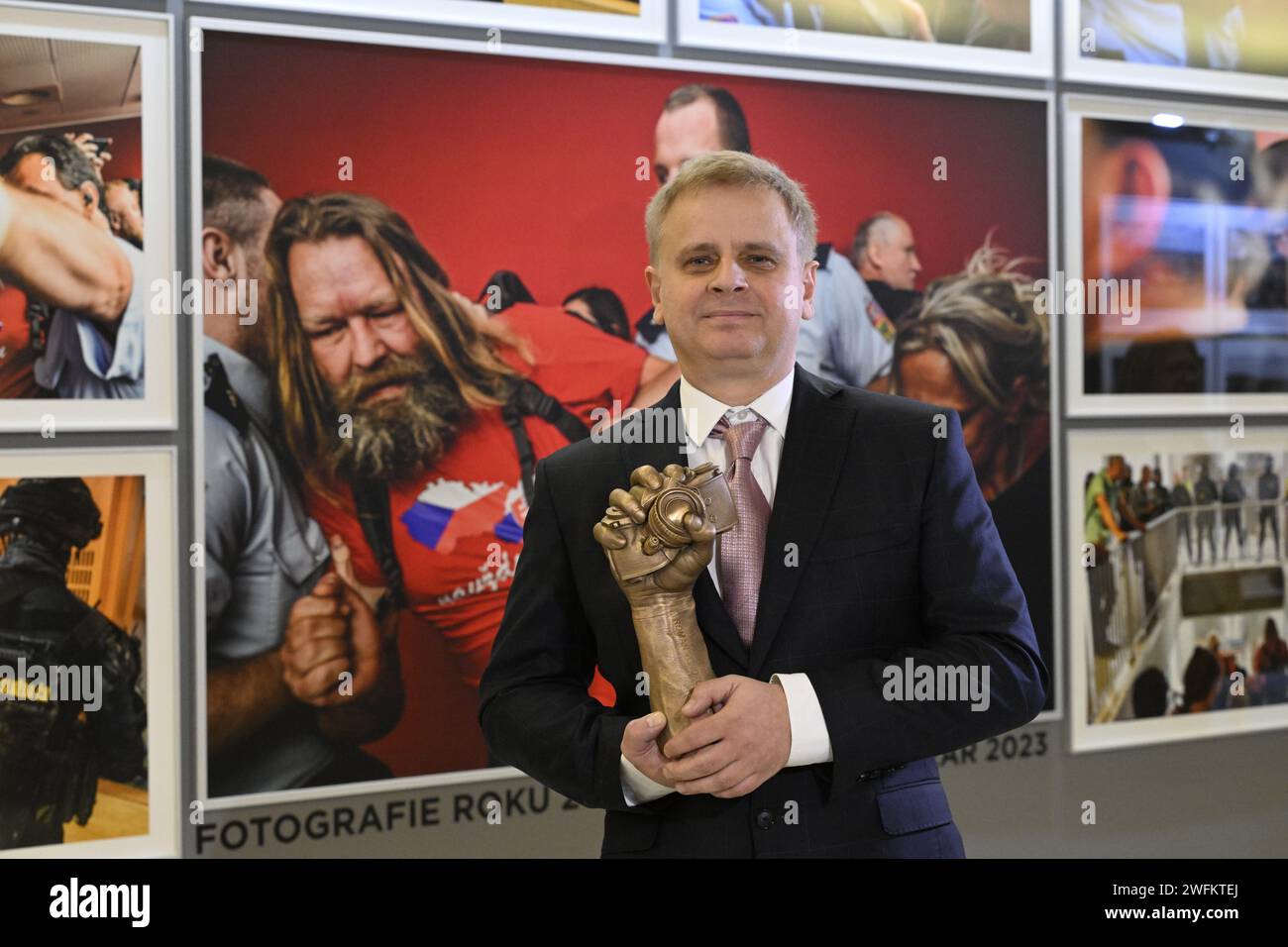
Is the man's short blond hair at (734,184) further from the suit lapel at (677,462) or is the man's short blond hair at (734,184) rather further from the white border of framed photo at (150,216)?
the white border of framed photo at (150,216)

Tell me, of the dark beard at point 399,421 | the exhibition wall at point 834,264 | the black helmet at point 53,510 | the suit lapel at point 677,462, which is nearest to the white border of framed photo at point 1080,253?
the exhibition wall at point 834,264

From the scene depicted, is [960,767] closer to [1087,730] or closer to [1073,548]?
[1087,730]

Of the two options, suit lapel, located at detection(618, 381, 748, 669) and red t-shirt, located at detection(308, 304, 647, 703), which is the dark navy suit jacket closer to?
suit lapel, located at detection(618, 381, 748, 669)

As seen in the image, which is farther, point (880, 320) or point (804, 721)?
point (880, 320)

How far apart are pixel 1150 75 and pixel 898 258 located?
3.04 ft

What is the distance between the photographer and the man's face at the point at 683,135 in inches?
116

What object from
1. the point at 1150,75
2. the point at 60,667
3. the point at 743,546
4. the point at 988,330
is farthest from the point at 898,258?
the point at 60,667

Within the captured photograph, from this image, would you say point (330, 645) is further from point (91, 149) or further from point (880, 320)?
point (880, 320)

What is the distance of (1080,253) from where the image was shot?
331 cm

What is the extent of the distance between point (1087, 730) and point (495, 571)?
168 centimetres

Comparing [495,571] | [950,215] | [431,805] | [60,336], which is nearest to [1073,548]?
[950,215]

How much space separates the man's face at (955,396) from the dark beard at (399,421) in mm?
1160

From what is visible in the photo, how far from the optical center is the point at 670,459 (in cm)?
166

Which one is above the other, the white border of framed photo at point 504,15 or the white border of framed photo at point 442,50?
the white border of framed photo at point 504,15
